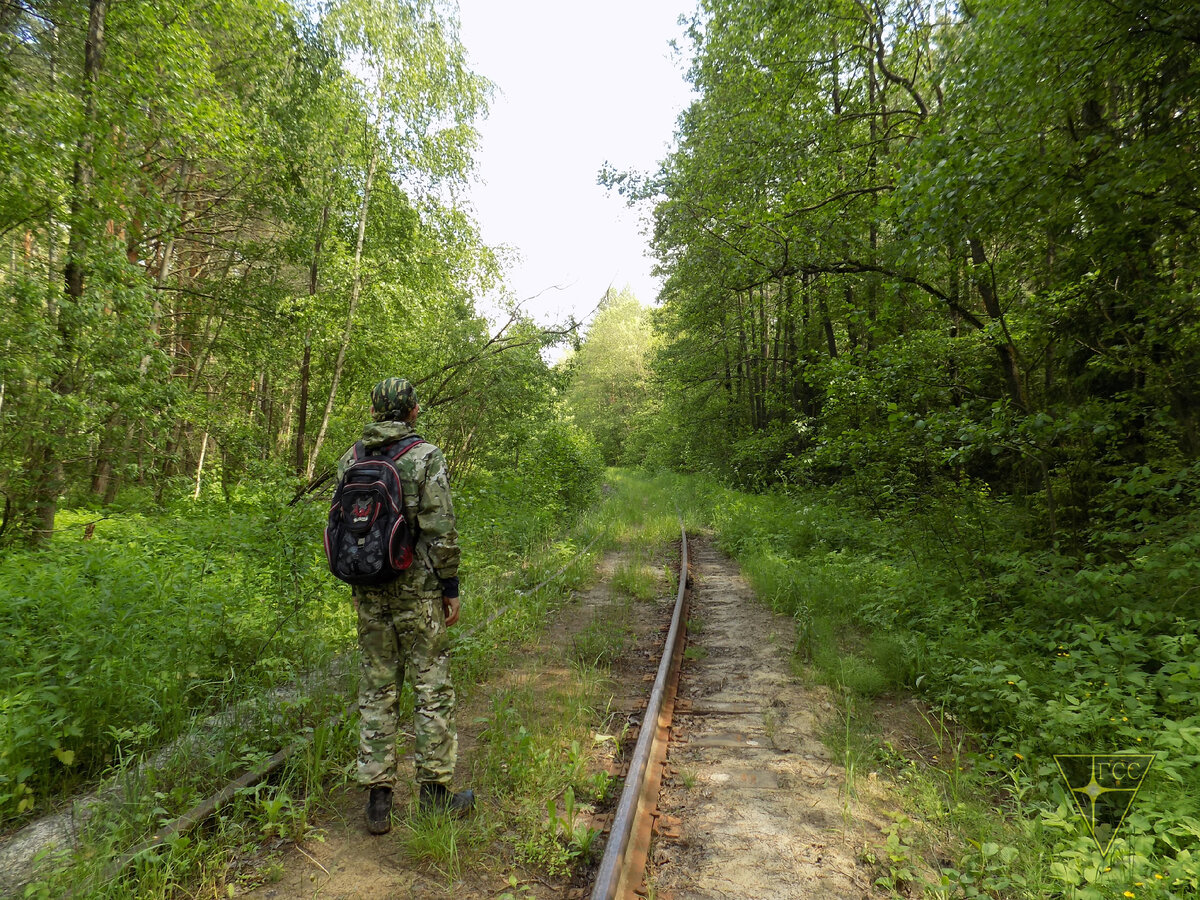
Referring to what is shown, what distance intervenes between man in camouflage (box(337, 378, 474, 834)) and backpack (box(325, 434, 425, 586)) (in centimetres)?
9

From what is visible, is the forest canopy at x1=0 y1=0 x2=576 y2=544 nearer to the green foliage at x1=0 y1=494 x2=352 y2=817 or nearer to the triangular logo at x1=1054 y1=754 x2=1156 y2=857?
the green foliage at x1=0 y1=494 x2=352 y2=817

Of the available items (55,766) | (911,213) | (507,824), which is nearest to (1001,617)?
(911,213)

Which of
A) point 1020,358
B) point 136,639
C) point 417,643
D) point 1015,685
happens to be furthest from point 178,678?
point 1020,358

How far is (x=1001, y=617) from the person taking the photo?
15.7 ft

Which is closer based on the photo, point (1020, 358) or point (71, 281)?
point (71, 281)

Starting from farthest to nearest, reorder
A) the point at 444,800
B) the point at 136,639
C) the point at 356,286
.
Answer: the point at 356,286
the point at 136,639
the point at 444,800

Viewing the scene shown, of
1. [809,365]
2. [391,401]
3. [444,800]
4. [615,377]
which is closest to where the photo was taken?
[444,800]

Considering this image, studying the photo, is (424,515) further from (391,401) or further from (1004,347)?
(1004,347)

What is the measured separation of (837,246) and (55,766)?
1012 cm

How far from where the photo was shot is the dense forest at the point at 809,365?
3.40m

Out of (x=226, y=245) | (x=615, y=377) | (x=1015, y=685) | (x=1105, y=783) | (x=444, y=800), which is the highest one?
(x=615, y=377)

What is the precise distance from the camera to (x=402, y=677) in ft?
9.70

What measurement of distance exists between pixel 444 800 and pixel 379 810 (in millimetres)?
321

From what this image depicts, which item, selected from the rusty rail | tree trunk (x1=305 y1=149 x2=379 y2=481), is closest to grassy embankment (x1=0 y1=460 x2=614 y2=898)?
the rusty rail
